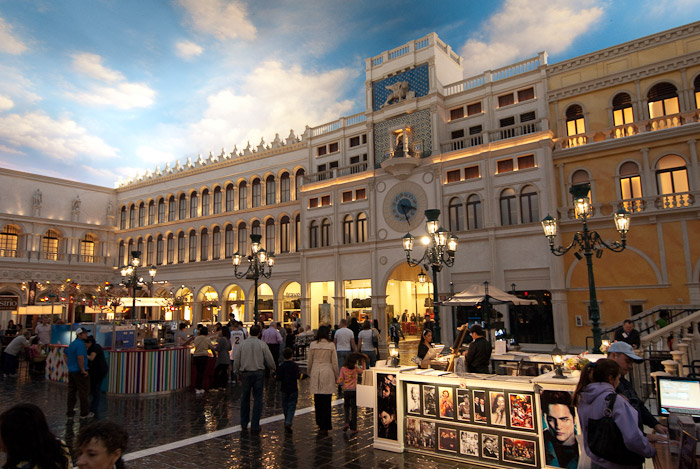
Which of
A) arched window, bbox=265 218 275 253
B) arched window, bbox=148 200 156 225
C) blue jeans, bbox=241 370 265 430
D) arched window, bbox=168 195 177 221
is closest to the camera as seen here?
blue jeans, bbox=241 370 265 430

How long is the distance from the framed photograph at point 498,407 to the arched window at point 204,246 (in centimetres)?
3026

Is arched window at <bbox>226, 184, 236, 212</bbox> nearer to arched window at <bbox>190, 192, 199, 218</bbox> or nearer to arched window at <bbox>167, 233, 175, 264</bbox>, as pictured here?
arched window at <bbox>190, 192, 199, 218</bbox>

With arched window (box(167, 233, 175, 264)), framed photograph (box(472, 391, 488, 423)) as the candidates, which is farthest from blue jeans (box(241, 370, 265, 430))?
arched window (box(167, 233, 175, 264))

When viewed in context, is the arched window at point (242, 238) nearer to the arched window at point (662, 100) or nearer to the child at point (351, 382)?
the arched window at point (662, 100)

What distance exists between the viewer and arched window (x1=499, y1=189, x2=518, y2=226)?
21.5 meters

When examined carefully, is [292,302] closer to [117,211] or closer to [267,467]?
[117,211]

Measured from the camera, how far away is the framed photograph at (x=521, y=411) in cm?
593

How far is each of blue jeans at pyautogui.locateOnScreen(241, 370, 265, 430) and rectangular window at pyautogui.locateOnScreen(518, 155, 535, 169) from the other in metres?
16.7

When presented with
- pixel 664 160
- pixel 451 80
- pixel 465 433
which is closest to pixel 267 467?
pixel 465 433

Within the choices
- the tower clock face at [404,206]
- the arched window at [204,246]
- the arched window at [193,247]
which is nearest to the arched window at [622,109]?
the tower clock face at [404,206]

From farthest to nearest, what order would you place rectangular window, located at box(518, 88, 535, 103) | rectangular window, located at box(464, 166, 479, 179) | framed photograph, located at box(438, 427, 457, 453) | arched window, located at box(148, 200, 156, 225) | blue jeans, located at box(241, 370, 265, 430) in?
arched window, located at box(148, 200, 156, 225)
rectangular window, located at box(464, 166, 479, 179)
rectangular window, located at box(518, 88, 535, 103)
blue jeans, located at box(241, 370, 265, 430)
framed photograph, located at box(438, 427, 457, 453)

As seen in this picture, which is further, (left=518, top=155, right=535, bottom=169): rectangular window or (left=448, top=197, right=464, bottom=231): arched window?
(left=448, top=197, right=464, bottom=231): arched window

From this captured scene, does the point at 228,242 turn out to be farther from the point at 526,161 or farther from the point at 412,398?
the point at 412,398

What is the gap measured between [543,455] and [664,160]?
17.4m
